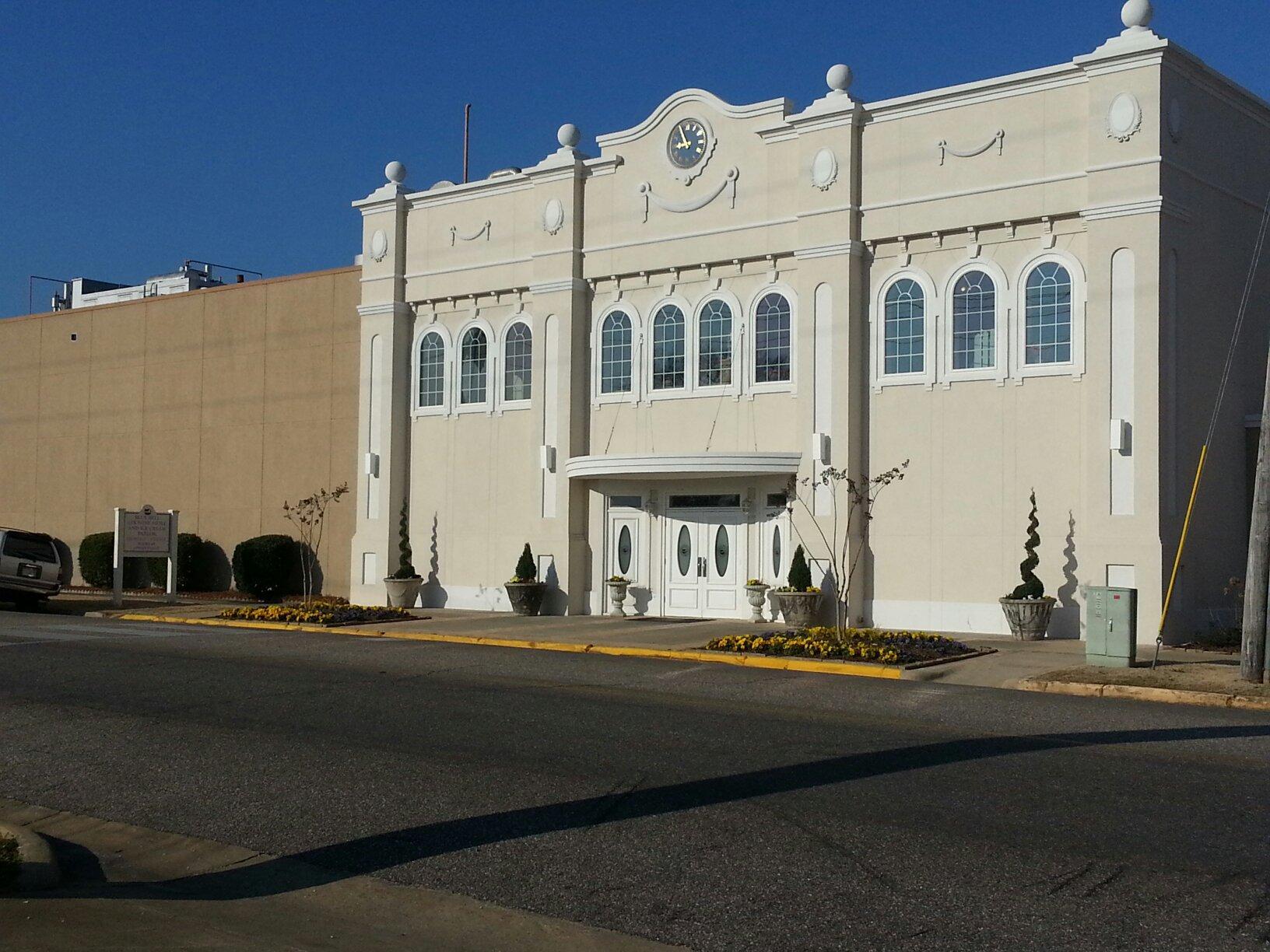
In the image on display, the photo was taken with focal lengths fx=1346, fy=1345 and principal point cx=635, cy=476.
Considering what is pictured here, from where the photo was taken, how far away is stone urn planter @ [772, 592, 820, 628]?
70.7 feet

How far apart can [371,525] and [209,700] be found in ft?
50.1

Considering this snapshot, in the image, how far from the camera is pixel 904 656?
16.7m

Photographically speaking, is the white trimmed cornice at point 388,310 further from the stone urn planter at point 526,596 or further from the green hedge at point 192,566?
the green hedge at point 192,566

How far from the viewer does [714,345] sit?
79.2 feet

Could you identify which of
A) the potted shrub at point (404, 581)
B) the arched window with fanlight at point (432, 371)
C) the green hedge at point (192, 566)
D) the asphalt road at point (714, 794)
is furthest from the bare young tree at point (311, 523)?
the asphalt road at point (714, 794)

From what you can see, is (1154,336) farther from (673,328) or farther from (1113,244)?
(673,328)

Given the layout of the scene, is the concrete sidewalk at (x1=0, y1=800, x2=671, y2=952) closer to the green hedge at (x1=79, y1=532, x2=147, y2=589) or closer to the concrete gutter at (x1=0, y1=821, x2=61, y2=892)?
the concrete gutter at (x1=0, y1=821, x2=61, y2=892)

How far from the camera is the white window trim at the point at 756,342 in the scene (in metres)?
22.8

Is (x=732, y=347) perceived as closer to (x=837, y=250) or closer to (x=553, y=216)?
(x=837, y=250)

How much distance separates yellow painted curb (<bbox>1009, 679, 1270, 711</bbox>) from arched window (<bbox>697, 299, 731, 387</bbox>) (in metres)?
10.3

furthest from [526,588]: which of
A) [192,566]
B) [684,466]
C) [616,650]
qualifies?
[192,566]

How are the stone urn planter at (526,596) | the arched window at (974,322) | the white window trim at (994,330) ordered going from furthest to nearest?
the stone urn planter at (526,596) → the arched window at (974,322) → the white window trim at (994,330)

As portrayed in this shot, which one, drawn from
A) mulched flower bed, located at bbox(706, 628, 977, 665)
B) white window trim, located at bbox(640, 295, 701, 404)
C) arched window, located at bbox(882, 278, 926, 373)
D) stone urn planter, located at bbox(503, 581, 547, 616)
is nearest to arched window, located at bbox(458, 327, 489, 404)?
white window trim, located at bbox(640, 295, 701, 404)

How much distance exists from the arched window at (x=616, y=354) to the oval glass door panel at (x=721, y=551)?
333 cm
